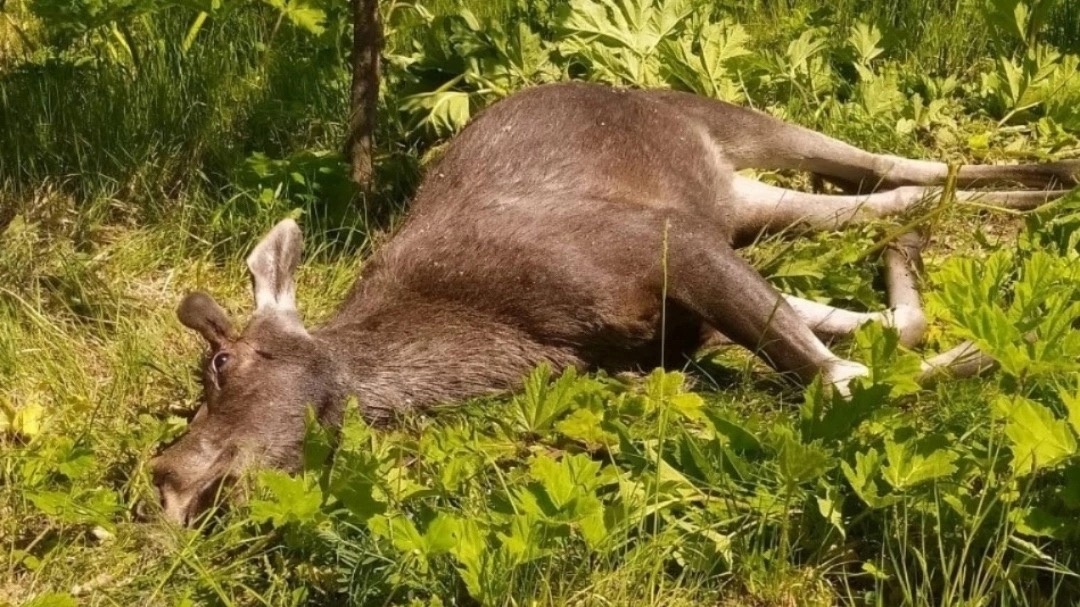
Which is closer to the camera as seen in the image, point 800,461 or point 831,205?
point 800,461

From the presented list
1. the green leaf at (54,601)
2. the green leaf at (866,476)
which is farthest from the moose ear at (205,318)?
the green leaf at (866,476)

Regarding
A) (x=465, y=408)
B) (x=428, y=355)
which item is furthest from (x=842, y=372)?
(x=428, y=355)

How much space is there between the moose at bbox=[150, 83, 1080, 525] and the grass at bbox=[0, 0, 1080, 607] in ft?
0.44

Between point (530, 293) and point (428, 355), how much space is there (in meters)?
0.39

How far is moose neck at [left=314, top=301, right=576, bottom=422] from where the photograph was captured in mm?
4504

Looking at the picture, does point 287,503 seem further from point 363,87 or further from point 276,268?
point 363,87

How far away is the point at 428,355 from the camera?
459 cm

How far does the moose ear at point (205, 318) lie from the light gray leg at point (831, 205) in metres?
2.01

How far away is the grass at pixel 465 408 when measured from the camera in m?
3.26

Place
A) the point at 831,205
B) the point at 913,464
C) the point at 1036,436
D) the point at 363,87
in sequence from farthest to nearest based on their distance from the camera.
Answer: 1. the point at 363,87
2. the point at 831,205
3. the point at 913,464
4. the point at 1036,436

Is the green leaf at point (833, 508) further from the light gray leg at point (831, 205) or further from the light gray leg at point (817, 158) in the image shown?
the light gray leg at point (817, 158)

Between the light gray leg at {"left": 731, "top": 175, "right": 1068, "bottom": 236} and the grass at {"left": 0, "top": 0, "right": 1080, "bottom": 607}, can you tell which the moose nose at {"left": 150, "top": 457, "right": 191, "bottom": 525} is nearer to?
the grass at {"left": 0, "top": 0, "right": 1080, "bottom": 607}

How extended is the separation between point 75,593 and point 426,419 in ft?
4.05

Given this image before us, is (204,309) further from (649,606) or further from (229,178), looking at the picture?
(649,606)
